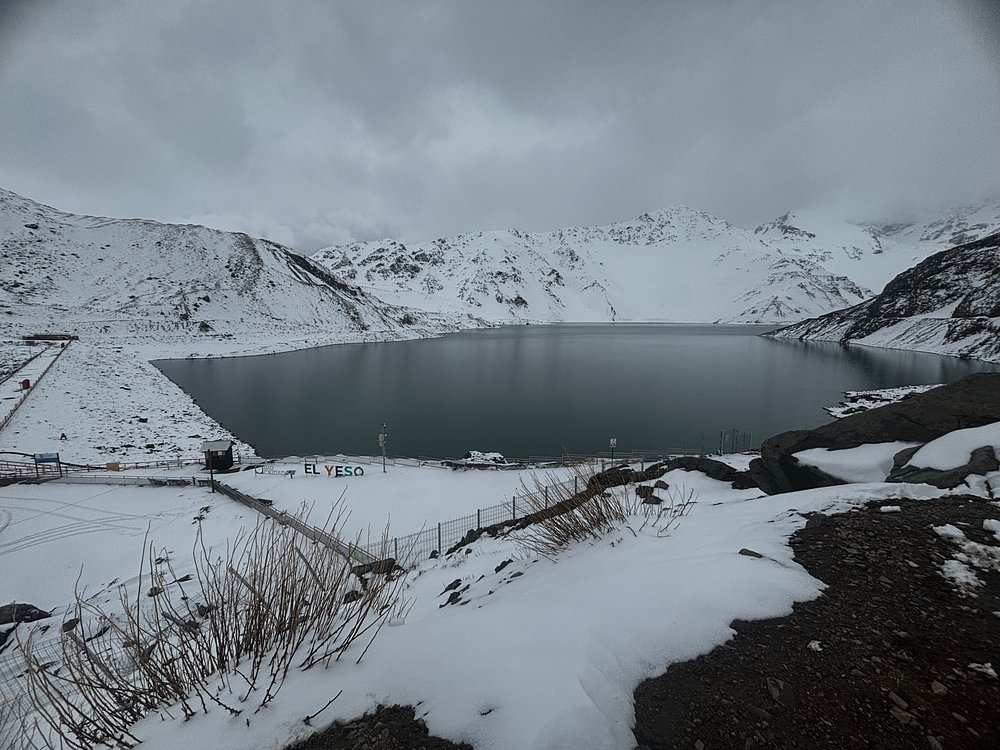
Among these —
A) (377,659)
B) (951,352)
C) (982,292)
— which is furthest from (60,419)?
(982,292)

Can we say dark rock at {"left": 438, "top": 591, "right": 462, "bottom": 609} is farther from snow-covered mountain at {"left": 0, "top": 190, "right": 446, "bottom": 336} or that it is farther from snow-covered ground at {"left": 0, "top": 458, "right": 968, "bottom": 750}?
snow-covered mountain at {"left": 0, "top": 190, "right": 446, "bottom": 336}

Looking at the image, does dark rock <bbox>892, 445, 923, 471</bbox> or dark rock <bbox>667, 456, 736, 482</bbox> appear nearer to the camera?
dark rock <bbox>892, 445, 923, 471</bbox>

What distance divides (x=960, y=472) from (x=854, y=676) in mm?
5850

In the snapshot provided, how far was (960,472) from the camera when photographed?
638cm

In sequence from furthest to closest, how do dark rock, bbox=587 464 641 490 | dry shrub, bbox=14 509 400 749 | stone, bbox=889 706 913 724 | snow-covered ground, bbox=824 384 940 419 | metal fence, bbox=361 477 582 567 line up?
snow-covered ground, bbox=824 384 940 419 < metal fence, bbox=361 477 582 567 < dark rock, bbox=587 464 641 490 < dry shrub, bbox=14 509 400 749 < stone, bbox=889 706 913 724

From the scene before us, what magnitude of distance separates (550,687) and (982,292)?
12204 centimetres

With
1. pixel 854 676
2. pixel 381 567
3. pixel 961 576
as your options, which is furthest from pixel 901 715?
pixel 381 567

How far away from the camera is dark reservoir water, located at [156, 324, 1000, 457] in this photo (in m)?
29.7

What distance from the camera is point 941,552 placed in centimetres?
420

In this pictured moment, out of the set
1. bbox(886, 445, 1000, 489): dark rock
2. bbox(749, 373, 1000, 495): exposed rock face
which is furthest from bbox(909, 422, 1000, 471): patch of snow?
bbox(749, 373, 1000, 495): exposed rock face

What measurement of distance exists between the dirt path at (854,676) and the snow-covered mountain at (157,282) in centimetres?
10622

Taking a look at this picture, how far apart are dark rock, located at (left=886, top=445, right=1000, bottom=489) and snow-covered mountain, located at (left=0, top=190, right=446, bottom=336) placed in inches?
4245

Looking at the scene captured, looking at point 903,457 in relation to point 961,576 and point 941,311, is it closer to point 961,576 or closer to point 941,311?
point 961,576

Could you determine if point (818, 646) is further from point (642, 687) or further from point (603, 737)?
point (603, 737)
